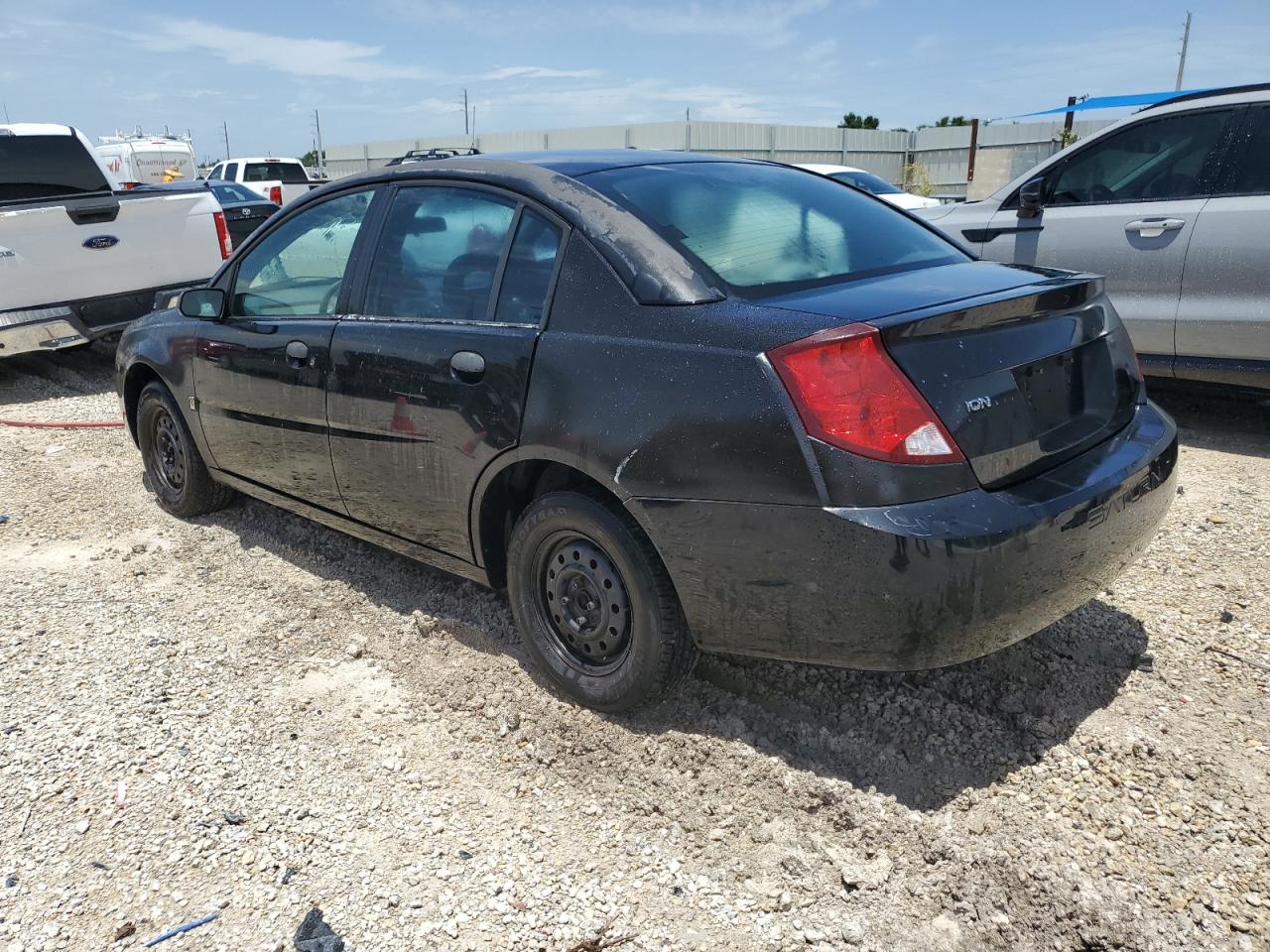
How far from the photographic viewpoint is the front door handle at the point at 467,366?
9.88 ft

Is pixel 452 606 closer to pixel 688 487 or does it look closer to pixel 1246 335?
pixel 688 487

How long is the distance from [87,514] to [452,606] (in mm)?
2390

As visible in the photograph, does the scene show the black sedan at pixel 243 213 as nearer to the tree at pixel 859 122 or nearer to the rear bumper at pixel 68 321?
the rear bumper at pixel 68 321

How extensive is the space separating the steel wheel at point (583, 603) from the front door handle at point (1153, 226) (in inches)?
170

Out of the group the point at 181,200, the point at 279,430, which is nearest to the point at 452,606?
the point at 279,430

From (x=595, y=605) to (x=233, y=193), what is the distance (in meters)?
17.2

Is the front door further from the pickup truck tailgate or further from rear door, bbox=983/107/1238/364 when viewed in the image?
rear door, bbox=983/107/1238/364

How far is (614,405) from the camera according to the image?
2654 mm

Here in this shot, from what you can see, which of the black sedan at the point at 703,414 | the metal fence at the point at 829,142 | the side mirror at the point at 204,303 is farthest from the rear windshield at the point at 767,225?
the metal fence at the point at 829,142

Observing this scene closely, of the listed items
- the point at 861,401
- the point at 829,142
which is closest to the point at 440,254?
the point at 861,401

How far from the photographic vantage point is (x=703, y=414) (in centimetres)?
248

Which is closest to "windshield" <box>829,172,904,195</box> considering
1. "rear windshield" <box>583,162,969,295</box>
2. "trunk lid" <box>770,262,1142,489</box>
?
"rear windshield" <box>583,162,969,295</box>

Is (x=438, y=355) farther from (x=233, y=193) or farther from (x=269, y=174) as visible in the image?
(x=269, y=174)

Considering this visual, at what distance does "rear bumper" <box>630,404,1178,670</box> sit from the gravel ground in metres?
0.44
